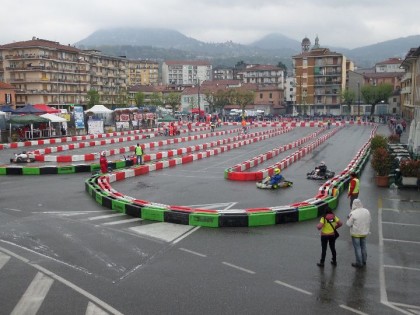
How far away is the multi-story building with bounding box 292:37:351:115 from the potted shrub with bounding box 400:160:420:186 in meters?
84.7

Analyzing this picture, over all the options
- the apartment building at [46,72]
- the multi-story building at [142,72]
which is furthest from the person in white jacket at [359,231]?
the multi-story building at [142,72]

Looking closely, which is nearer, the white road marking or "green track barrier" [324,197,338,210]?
the white road marking

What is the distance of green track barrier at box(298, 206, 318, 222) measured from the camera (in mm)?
14101

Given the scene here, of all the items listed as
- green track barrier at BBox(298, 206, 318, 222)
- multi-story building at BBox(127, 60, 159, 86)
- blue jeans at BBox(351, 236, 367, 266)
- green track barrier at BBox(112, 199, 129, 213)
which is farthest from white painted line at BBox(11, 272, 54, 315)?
multi-story building at BBox(127, 60, 159, 86)

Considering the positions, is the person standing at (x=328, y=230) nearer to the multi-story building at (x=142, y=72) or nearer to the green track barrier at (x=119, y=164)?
the green track barrier at (x=119, y=164)

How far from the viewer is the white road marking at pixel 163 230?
1251 centimetres

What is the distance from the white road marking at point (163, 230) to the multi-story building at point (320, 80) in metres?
92.8

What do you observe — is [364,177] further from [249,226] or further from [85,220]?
[85,220]

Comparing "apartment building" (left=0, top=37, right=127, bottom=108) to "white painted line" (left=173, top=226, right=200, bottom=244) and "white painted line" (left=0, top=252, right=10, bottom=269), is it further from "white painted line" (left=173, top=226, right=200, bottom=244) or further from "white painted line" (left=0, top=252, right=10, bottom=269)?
"white painted line" (left=0, top=252, right=10, bottom=269)

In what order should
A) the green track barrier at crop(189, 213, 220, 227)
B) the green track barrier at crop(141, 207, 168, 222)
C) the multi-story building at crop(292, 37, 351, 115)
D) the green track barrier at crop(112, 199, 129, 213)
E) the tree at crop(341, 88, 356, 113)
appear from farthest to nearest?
the multi-story building at crop(292, 37, 351, 115), the tree at crop(341, 88, 356, 113), the green track barrier at crop(112, 199, 129, 213), the green track barrier at crop(141, 207, 168, 222), the green track barrier at crop(189, 213, 220, 227)

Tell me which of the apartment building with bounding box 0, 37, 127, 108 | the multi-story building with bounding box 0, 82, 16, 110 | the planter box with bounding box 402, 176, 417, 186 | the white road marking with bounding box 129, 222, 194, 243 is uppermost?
the apartment building with bounding box 0, 37, 127, 108

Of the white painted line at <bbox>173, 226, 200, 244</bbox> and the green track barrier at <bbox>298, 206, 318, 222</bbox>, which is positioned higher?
the green track barrier at <bbox>298, 206, 318, 222</bbox>

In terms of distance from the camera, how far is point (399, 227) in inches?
522

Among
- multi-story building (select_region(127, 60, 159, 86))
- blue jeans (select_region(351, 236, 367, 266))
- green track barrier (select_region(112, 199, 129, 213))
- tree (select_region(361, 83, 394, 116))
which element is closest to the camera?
blue jeans (select_region(351, 236, 367, 266))
